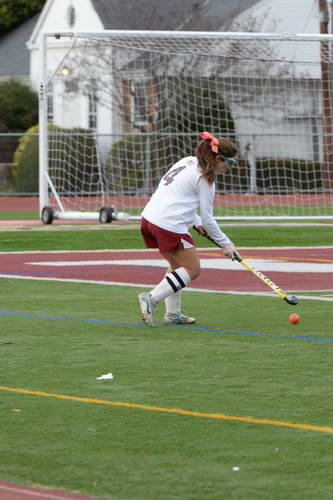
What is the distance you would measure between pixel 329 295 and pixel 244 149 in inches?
918

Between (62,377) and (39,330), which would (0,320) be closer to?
(39,330)

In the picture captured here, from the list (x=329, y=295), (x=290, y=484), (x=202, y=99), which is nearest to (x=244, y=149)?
(x=202, y=99)

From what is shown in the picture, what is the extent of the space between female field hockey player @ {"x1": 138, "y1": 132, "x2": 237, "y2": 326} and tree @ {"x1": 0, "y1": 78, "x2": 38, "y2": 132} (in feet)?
146

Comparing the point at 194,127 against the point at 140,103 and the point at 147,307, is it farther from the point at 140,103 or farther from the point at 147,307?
the point at 147,307

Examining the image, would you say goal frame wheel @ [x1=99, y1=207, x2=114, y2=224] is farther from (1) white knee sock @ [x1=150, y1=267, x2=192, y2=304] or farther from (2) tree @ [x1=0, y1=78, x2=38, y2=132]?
(2) tree @ [x1=0, y1=78, x2=38, y2=132]

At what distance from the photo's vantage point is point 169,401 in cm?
725

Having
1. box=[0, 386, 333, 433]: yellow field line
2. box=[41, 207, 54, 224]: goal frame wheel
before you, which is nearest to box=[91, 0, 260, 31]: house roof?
box=[41, 207, 54, 224]: goal frame wheel

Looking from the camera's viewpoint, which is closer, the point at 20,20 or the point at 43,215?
the point at 43,215

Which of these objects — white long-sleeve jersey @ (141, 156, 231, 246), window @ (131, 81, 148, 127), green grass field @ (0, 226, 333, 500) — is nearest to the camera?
green grass field @ (0, 226, 333, 500)

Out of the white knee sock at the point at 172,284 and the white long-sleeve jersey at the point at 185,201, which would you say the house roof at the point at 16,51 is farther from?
the white knee sock at the point at 172,284

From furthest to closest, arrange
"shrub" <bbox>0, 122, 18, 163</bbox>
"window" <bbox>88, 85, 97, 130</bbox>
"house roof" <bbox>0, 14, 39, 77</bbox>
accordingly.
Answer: "house roof" <bbox>0, 14, 39, 77</bbox>
"shrub" <bbox>0, 122, 18, 163</bbox>
"window" <bbox>88, 85, 97, 130</bbox>

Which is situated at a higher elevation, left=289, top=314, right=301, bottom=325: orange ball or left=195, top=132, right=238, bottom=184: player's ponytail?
left=195, top=132, right=238, bottom=184: player's ponytail

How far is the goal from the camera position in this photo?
28062mm

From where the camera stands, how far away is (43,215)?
24.3 m
